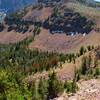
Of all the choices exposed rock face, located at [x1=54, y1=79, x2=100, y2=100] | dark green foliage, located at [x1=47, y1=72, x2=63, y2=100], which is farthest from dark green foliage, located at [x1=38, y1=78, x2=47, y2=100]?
exposed rock face, located at [x1=54, y1=79, x2=100, y2=100]

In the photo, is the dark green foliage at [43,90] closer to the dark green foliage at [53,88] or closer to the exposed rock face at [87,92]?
the dark green foliage at [53,88]

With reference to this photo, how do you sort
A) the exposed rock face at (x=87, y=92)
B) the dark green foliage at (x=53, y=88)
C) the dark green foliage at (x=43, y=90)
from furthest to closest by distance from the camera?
1. the dark green foliage at (x=53, y=88)
2. the dark green foliage at (x=43, y=90)
3. the exposed rock face at (x=87, y=92)

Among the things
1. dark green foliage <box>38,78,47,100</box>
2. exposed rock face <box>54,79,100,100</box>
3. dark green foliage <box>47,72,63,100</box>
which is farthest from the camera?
dark green foliage <box>47,72,63,100</box>

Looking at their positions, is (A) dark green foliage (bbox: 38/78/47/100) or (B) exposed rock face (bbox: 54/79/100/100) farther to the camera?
(A) dark green foliage (bbox: 38/78/47/100)

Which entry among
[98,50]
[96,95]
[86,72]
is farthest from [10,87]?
[98,50]

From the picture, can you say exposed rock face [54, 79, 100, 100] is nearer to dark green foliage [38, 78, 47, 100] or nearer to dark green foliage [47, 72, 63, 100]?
dark green foliage [47, 72, 63, 100]

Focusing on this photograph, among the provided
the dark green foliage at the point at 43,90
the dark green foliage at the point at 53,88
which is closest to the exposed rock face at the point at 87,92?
the dark green foliage at the point at 53,88

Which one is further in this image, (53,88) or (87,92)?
(53,88)

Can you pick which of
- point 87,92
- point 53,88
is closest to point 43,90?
→ point 53,88

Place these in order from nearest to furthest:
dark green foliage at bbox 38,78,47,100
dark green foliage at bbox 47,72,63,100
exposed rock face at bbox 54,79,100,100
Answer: exposed rock face at bbox 54,79,100,100, dark green foliage at bbox 38,78,47,100, dark green foliage at bbox 47,72,63,100

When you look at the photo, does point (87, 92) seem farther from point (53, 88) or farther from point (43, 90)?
point (43, 90)

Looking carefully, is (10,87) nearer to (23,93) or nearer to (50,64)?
(23,93)
